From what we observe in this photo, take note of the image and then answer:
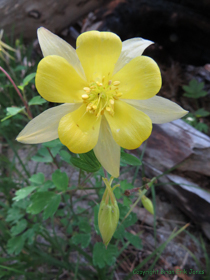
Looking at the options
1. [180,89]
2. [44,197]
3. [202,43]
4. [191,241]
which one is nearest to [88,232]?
[44,197]

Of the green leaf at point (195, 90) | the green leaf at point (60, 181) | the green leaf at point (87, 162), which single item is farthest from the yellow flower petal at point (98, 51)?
the green leaf at point (195, 90)

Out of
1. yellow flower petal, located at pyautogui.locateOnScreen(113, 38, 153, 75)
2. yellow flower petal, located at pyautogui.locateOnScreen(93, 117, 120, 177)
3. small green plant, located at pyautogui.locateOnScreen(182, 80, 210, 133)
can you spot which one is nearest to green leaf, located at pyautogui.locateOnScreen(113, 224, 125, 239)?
yellow flower petal, located at pyautogui.locateOnScreen(93, 117, 120, 177)

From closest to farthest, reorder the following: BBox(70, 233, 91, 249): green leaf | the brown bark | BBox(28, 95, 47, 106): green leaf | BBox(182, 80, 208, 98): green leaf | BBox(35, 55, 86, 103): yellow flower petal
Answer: BBox(35, 55, 86, 103): yellow flower petal
BBox(28, 95, 47, 106): green leaf
BBox(70, 233, 91, 249): green leaf
the brown bark
BBox(182, 80, 208, 98): green leaf

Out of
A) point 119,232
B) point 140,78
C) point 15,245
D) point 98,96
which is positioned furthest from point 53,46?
point 15,245

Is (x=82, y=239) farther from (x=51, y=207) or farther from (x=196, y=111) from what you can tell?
(x=196, y=111)

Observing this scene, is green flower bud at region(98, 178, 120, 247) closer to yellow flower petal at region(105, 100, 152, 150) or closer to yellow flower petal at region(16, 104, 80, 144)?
yellow flower petal at region(105, 100, 152, 150)

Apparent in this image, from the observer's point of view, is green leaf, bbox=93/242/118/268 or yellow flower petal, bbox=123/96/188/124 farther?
green leaf, bbox=93/242/118/268

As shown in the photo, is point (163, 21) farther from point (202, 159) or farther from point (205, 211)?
point (205, 211)
